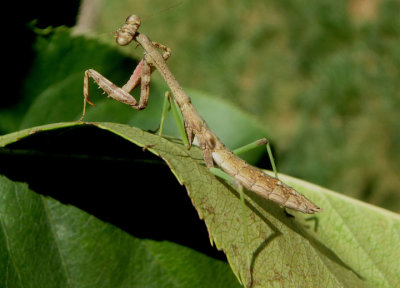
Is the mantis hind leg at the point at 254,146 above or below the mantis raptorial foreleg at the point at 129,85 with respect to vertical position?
below

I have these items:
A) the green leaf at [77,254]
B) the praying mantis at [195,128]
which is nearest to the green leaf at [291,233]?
the praying mantis at [195,128]

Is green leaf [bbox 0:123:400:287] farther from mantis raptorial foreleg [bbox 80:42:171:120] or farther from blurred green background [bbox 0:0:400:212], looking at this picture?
blurred green background [bbox 0:0:400:212]

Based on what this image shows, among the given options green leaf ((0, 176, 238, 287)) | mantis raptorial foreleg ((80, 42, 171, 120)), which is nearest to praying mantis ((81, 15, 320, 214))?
mantis raptorial foreleg ((80, 42, 171, 120))

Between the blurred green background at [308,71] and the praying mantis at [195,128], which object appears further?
the blurred green background at [308,71]

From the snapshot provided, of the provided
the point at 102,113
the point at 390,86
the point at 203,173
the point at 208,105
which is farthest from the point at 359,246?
the point at 390,86

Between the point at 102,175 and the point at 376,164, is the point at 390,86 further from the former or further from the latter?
the point at 102,175

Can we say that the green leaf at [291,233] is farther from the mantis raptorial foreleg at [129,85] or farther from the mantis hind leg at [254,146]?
the mantis raptorial foreleg at [129,85]
